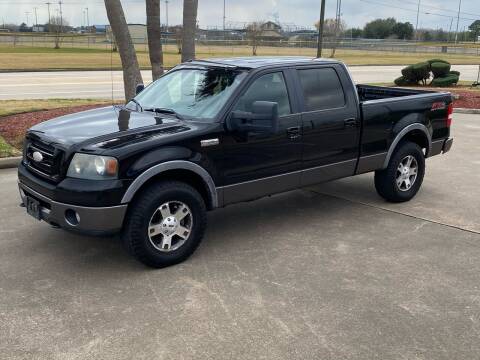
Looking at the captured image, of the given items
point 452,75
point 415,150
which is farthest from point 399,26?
point 415,150

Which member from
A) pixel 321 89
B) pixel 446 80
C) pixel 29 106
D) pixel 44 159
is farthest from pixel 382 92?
pixel 446 80

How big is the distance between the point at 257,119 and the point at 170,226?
1210 mm

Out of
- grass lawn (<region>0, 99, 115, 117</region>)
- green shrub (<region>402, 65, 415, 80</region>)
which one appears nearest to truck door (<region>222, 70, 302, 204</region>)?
grass lawn (<region>0, 99, 115, 117</region>)

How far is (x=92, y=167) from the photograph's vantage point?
423 centimetres

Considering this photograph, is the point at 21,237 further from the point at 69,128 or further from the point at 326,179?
the point at 326,179

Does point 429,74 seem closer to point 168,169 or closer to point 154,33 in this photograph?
point 154,33

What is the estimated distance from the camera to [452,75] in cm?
2150

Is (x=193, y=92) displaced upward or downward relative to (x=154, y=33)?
downward

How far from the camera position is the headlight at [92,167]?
418 cm

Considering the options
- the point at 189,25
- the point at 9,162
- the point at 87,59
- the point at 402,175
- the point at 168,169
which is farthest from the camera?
the point at 87,59

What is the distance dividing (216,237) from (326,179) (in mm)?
1377

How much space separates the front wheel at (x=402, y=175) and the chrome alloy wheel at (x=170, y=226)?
2829 mm

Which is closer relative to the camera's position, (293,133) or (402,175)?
(293,133)

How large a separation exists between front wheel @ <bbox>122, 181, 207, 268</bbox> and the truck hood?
57 centimetres
